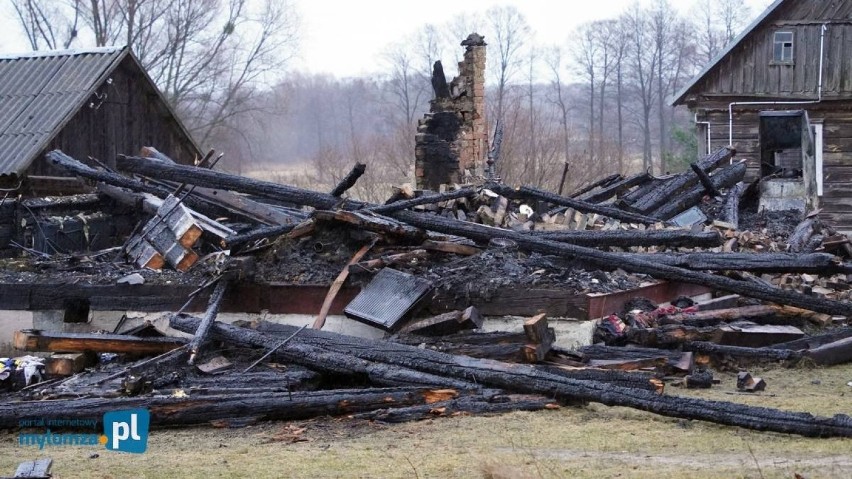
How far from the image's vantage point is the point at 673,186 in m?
15.0

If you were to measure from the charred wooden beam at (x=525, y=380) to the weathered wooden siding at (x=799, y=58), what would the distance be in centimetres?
1704

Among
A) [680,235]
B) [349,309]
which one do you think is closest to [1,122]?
[349,309]

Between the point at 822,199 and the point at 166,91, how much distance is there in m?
28.9

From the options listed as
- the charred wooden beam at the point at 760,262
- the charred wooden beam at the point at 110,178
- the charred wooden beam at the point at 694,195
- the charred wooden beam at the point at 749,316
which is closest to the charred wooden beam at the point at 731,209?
the charred wooden beam at the point at 694,195

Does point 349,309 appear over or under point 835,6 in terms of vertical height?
under

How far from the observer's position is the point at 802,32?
74.1ft

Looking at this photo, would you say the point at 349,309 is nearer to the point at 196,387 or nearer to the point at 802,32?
the point at 196,387

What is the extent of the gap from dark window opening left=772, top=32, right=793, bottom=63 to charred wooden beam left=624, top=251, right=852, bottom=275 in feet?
47.0

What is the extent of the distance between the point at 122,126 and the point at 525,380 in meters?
17.0

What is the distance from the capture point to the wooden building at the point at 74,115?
19.0m

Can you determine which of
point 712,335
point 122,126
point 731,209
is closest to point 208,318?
point 712,335

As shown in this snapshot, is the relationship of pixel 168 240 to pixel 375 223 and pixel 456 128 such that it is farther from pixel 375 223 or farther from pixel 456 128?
pixel 456 128

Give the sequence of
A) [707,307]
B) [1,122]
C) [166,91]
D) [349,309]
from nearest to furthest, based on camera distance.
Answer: [349,309], [707,307], [1,122], [166,91]

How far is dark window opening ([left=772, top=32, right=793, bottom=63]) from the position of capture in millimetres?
22609
